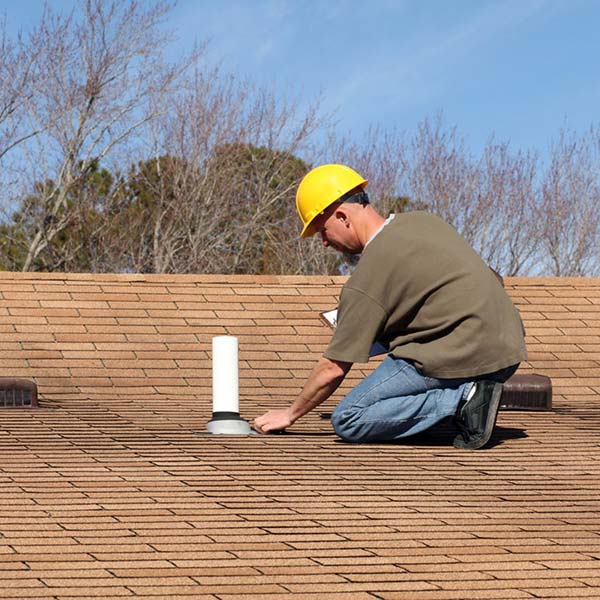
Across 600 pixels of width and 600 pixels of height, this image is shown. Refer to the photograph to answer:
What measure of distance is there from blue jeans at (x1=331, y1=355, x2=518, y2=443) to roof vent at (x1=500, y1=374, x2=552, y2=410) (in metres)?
1.63

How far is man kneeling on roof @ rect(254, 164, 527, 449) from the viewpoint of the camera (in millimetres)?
4707

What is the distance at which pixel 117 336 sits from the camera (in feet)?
25.6

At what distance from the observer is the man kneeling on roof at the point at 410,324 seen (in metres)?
4.71

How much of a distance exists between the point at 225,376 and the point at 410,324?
1034 millimetres

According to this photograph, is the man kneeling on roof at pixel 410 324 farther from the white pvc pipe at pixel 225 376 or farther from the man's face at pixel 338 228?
the white pvc pipe at pixel 225 376

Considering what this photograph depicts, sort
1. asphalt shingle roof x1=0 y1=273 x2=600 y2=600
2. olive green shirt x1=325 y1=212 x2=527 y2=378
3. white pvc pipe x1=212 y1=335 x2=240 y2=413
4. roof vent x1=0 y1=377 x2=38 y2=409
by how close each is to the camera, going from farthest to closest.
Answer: roof vent x1=0 y1=377 x2=38 y2=409
white pvc pipe x1=212 y1=335 x2=240 y2=413
olive green shirt x1=325 y1=212 x2=527 y2=378
asphalt shingle roof x1=0 y1=273 x2=600 y2=600

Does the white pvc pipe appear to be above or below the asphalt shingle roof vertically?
above

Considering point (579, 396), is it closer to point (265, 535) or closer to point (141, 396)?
point (141, 396)

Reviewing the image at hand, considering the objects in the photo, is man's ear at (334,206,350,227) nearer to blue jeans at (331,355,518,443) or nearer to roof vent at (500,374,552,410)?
blue jeans at (331,355,518,443)

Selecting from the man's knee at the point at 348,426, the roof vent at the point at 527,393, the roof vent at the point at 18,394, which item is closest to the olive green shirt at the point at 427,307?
the man's knee at the point at 348,426

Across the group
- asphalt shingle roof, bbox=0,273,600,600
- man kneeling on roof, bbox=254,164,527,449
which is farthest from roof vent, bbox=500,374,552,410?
man kneeling on roof, bbox=254,164,527,449

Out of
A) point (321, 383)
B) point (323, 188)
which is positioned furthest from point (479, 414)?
point (323, 188)

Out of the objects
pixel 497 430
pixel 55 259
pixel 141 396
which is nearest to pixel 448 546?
pixel 497 430

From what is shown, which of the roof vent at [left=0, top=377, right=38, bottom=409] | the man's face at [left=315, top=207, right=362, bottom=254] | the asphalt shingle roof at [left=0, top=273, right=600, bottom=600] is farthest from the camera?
the roof vent at [left=0, top=377, right=38, bottom=409]
